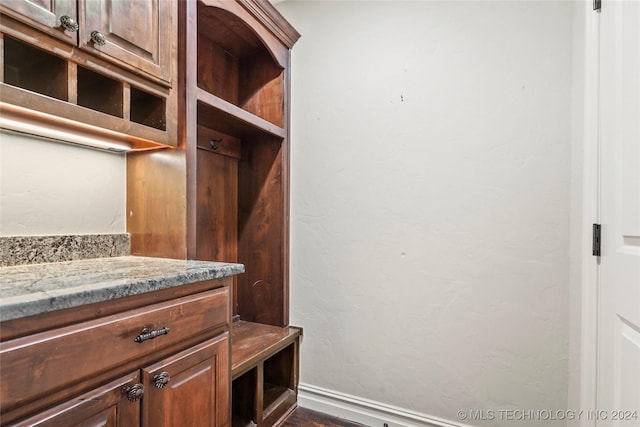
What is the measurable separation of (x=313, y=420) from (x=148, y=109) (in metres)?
1.76

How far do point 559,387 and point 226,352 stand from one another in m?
1.43

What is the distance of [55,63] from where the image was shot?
3.39 feet

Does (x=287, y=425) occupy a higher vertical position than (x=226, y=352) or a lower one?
lower

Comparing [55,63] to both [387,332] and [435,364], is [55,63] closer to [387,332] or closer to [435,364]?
[387,332]

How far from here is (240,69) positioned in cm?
214

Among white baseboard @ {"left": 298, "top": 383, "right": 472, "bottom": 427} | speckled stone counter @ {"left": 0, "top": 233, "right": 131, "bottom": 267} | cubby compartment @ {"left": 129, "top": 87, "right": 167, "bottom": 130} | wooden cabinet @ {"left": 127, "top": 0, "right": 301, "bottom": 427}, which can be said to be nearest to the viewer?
speckled stone counter @ {"left": 0, "top": 233, "right": 131, "bottom": 267}

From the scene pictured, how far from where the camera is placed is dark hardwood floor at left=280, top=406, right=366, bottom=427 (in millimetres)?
1802

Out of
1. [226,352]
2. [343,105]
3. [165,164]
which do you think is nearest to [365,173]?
[343,105]

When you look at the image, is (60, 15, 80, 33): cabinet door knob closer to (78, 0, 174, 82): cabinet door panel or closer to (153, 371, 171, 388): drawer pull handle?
(78, 0, 174, 82): cabinet door panel

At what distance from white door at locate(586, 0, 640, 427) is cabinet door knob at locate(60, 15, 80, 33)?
5.29 ft

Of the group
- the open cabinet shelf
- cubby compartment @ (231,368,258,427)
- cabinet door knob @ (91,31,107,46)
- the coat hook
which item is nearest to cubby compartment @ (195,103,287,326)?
the coat hook

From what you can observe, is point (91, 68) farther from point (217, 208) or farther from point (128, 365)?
point (217, 208)

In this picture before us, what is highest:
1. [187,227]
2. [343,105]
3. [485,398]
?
[343,105]

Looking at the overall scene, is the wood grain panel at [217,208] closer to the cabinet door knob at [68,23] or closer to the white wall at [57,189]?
the white wall at [57,189]
